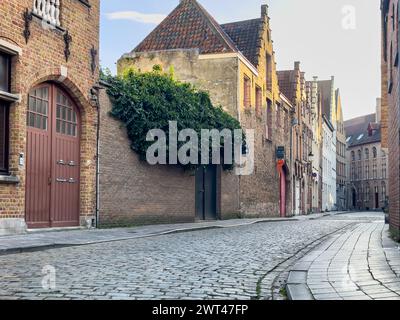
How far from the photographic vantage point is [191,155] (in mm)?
19531

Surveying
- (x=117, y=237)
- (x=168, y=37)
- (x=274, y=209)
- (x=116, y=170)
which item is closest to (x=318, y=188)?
(x=274, y=209)

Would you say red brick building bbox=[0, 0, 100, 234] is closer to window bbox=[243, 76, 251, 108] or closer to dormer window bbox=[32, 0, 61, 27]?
dormer window bbox=[32, 0, 61, 27]

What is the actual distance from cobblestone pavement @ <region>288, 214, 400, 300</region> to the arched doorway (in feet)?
23.1

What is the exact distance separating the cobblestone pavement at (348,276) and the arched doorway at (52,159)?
703 cm

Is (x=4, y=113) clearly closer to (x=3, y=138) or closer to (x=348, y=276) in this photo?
(x=3, y=138)

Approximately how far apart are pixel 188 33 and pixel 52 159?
15743mm

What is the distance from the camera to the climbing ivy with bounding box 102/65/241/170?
16.3 metres

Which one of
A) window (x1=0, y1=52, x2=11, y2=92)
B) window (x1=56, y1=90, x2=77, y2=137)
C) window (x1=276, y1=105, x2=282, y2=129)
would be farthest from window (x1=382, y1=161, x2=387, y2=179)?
window (x1=0, y1=52, x2=11, y2=92)

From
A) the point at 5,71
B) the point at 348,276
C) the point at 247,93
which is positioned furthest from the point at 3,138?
the point at 247,93

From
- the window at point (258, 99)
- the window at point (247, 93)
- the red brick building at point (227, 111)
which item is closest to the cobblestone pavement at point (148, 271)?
the red brick building at point (227, 111)

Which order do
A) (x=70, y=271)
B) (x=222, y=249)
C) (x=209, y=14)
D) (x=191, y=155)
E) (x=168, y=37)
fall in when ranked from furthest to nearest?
1. (x=209, y=14)
2. (x=168, y=37)
3. (x=191, y=155)
4. (x=222, y=249)
5. (x=70, y=271)

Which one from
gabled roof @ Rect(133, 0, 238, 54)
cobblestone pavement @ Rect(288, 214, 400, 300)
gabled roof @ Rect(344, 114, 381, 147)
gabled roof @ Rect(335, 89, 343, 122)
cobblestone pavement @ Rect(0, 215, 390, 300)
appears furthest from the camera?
gabled roof @ Rect(344, 114, 381, 147)
